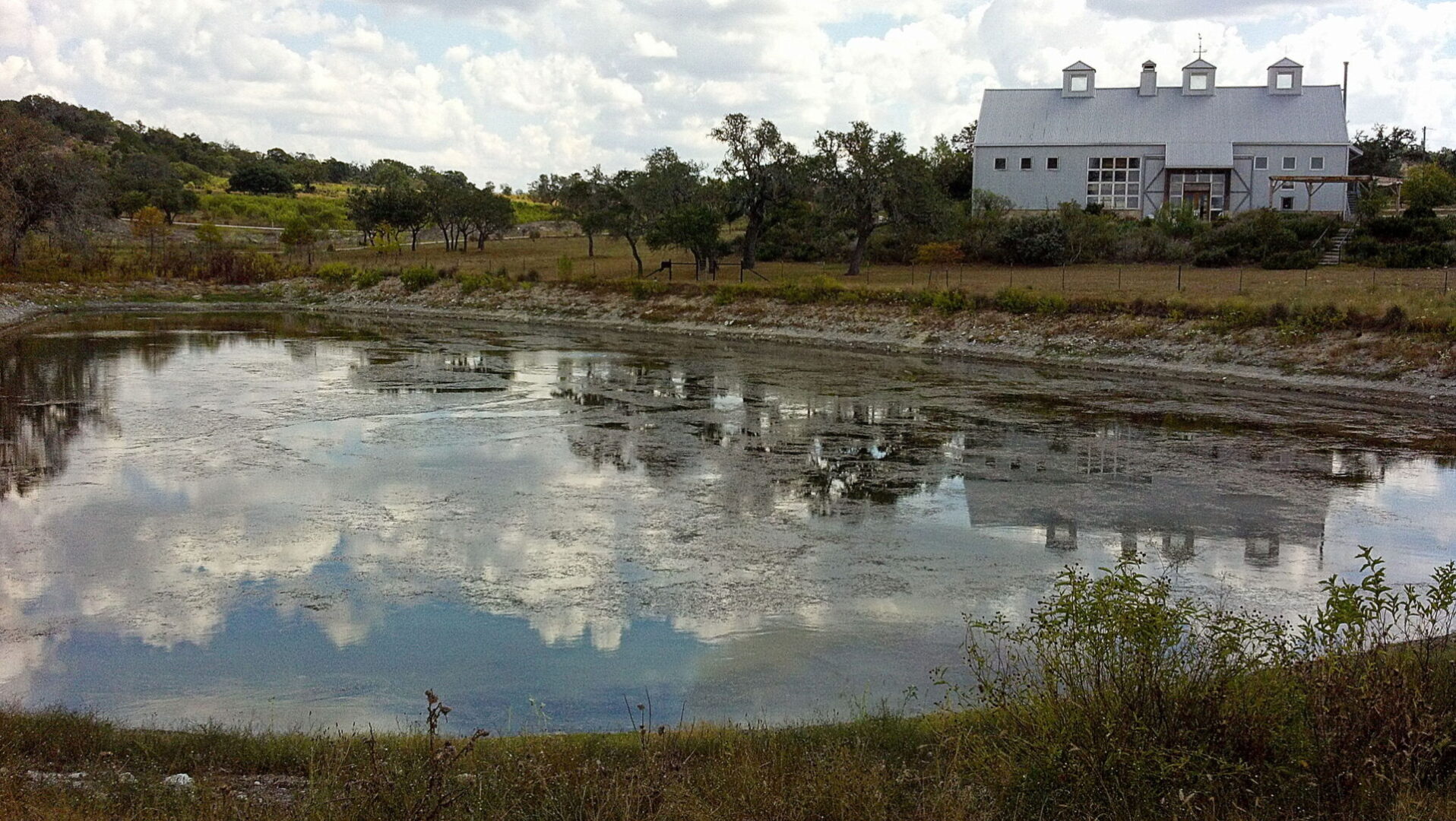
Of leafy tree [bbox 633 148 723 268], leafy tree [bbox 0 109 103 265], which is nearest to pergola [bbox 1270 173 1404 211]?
leafy tree [bbox 633 148 723 268]

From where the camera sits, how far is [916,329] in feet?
144

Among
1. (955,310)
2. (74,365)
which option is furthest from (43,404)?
(955,310)

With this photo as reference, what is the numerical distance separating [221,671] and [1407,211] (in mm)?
61382

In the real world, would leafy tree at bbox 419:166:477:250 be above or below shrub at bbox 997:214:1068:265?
above

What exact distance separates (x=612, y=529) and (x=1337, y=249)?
5097 cm

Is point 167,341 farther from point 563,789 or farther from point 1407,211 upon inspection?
point 1407,211

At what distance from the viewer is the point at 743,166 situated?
59.5 metres

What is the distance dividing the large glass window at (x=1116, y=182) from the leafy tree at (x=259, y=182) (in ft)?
294

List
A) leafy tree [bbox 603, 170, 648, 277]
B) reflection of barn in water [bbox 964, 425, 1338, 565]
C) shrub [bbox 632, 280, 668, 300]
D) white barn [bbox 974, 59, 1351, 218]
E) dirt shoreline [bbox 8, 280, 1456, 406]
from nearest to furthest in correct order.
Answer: reflection of barn in water [bbox 964, 425, 1338, 565] < dirt shoreline [bbox 8, 280, 1456, 406] < shrub [bbox 632, 280, 668, 300] < leafy tree [bbox 603, 170, 648, 277] < white barn [bbox 974, 59, 1351, 218]

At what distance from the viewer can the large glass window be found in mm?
72375

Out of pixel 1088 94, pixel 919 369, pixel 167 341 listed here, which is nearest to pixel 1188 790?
pixel 919 369

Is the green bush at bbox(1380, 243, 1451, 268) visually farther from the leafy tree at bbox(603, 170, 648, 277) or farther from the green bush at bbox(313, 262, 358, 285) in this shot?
the green bush at bbox(313, 262, 358, 285)

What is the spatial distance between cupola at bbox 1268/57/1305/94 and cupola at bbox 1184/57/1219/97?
345 cm

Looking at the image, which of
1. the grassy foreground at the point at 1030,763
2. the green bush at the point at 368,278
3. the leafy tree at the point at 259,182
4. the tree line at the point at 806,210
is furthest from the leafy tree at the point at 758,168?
the leafy tree at the point at 259,182
